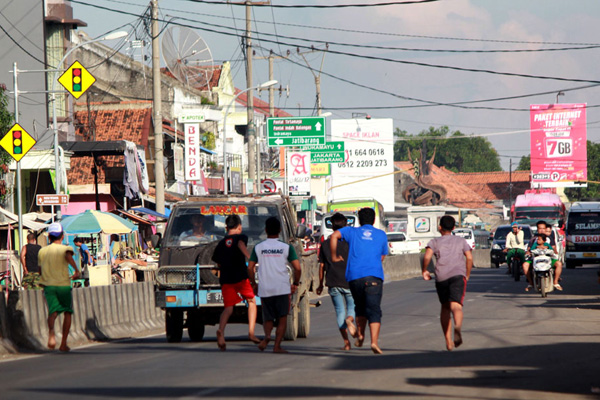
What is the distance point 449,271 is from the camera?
1271 centimetres

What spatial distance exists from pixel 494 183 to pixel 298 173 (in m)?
72.1

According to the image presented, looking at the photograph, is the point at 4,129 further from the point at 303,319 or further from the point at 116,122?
the point at 303,319

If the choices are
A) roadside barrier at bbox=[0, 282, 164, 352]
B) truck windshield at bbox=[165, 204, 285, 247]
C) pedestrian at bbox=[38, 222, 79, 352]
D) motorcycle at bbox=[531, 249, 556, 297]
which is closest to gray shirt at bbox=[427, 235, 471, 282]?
truck windshield at bbox=[165, 204, 285, 247]

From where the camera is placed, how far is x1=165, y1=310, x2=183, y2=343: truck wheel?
15.1 m

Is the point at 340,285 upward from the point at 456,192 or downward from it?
downward

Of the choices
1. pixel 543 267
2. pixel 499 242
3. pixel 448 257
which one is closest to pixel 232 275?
pixel 448 257

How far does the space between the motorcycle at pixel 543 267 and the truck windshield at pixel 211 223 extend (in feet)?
35.7

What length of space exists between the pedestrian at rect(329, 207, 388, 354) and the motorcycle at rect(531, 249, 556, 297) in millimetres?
12396

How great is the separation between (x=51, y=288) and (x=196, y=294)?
7.00 ft

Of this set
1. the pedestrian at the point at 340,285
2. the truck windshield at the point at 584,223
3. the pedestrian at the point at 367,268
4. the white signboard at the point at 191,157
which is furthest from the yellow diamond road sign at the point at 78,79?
the truck windshield at the point at 584,223

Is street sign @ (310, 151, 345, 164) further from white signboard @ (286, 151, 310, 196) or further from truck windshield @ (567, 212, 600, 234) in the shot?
truck windshield @ (567, 212, 600, 234)

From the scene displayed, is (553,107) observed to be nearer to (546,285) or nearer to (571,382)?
(546,285)

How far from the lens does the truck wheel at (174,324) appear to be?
1508 cm

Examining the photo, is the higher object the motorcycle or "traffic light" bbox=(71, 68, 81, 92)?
"traffic light" bbox=(71, 68, 81, 92)
